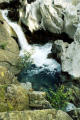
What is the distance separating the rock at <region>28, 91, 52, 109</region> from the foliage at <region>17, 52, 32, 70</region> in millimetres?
6061

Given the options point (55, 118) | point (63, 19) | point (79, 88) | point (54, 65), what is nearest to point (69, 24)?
point (63, 19)

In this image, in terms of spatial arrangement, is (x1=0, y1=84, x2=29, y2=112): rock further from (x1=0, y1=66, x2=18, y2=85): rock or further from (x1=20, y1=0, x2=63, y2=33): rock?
(x1=20, y1=0, x2=63, y2=33): rock

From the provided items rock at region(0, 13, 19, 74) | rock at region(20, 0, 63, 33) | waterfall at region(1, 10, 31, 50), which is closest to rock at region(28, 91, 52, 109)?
rock at region(0, 13, 19, 74)

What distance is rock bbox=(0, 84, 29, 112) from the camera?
26.4 ft

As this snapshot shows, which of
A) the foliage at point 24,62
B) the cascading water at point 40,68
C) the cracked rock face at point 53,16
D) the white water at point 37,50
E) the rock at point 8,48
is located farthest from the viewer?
the cracked rock face at point 53,16

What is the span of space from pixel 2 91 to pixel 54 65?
24.8 feet

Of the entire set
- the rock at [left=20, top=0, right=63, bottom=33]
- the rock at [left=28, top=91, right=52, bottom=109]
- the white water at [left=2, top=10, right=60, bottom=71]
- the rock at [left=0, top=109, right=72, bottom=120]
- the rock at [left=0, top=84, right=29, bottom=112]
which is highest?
the rock at [left=0, top=109, right=72, bottom=120]

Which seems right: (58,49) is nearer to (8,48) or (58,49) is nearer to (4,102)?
(8,48)

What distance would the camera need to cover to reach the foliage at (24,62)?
49.2ft

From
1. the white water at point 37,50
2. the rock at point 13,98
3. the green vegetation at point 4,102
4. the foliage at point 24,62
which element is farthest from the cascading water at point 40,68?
the green vegetation at point 4,102

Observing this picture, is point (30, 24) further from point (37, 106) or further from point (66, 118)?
point (66, 118)

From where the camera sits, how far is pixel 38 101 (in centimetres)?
873

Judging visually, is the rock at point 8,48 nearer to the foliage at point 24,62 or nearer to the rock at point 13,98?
the foliage at point 24,62

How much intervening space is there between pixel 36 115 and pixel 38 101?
5.70 feet
